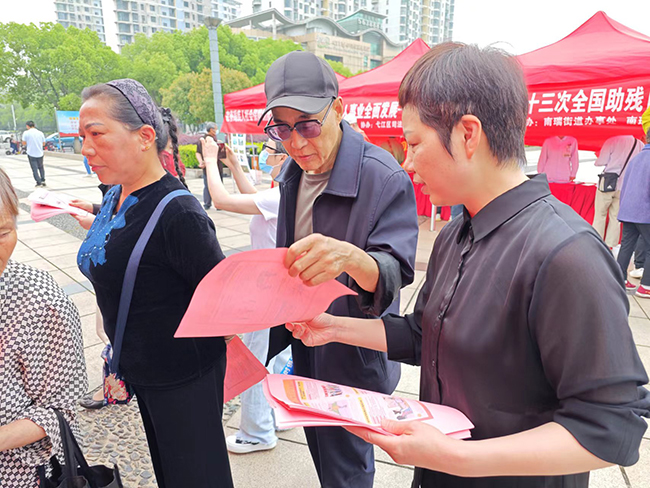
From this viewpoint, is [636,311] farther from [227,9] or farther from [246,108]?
[227,9]

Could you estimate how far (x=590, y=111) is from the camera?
15.5ft

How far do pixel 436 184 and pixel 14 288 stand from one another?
1.20m

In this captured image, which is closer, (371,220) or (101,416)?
(371,220)

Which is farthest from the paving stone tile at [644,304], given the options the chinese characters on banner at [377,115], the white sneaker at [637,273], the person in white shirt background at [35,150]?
the person in white shirt background at [35,150]

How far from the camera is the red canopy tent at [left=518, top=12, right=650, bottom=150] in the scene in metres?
4.44

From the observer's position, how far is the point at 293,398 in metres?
0.94

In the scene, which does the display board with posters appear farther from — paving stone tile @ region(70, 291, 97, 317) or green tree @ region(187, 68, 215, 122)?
paving stone tile @ region(70, 291, 97, 317)

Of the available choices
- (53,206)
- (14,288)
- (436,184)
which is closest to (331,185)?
(436,184)

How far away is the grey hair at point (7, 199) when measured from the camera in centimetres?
120

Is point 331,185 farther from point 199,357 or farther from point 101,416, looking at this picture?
point 101,416

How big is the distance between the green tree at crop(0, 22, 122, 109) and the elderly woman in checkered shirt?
33.4 meters

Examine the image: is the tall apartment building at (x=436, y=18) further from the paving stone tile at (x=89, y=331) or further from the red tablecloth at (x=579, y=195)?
the paving stone tile at (x=89, y=331)

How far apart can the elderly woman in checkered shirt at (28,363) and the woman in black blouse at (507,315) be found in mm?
923

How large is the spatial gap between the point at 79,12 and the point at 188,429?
10727 cm
